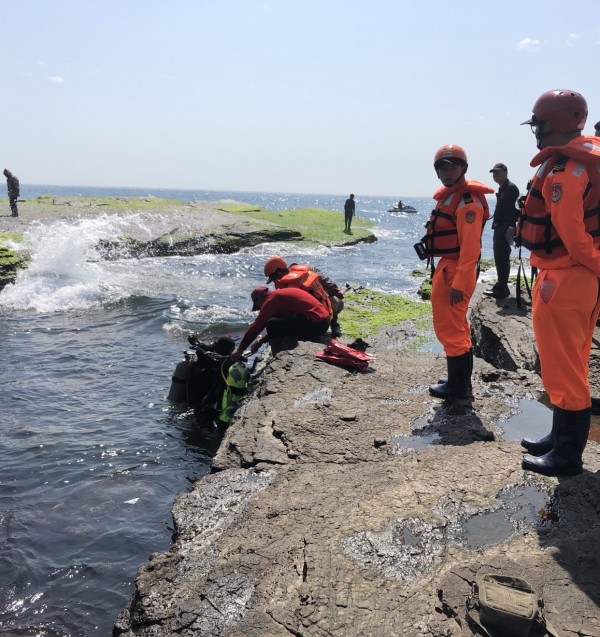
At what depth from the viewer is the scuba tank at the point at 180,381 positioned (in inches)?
288

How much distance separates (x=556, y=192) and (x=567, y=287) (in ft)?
1.82

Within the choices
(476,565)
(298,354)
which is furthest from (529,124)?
(298,354)

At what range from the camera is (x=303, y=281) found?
7.30 meters

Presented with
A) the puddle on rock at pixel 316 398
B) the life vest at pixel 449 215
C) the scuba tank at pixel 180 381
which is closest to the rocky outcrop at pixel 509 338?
the life vest at pixel 449 215

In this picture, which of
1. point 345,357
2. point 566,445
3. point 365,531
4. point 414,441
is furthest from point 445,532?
point 345,357

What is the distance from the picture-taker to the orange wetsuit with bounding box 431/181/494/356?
4.86 m

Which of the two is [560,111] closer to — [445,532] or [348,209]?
[445,532]

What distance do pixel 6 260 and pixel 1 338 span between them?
546 cm

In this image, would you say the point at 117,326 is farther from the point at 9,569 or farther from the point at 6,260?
the point at 9,569

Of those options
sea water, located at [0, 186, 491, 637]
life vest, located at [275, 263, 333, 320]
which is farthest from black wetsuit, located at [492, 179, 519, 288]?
sea water, located at [0, 186, 491, 637]

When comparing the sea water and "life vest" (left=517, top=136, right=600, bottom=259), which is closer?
"life vest" (left=517, top=136, right=600, bottom=259)

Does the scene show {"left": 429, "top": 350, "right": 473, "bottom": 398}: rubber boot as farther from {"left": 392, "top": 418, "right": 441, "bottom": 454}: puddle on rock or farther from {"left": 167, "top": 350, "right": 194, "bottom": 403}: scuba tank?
{"left": 167, "top": 350, "right": 194, "bottom": 403}: scuba tank

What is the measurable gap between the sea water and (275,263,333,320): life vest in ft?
6.68

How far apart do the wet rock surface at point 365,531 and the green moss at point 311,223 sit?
79.5ft
